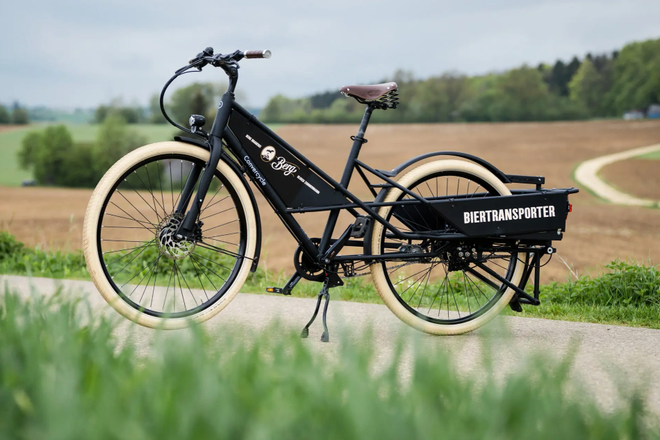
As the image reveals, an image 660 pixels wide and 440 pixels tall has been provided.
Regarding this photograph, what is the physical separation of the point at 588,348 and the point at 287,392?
2.18m

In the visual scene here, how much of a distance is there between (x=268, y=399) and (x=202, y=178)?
191 cm

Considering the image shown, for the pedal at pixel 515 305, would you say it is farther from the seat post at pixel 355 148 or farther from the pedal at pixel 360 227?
the seat post at pixel 355 148

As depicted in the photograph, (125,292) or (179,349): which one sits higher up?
(179,349)

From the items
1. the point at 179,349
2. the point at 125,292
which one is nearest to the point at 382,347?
the point at 125,292

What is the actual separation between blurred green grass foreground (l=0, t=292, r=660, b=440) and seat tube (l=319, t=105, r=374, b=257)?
5.06ft

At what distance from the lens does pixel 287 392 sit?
167 centimetres

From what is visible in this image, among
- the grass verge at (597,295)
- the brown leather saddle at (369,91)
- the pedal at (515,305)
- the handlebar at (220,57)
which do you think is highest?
the handlebar at (220,57)

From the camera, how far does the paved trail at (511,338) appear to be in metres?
2.79

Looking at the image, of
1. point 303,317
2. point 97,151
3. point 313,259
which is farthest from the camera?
point 97,151

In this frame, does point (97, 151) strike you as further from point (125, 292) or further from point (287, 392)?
point (287, 392)

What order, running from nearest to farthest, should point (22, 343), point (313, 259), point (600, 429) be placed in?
point (600, 429) → point (22, 343) → point (313, 259)

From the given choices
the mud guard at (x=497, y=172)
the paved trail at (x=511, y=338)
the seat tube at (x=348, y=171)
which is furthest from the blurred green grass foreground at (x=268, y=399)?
the mud guard at (x=497, y=172)

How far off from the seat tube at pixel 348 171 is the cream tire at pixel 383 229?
22cm

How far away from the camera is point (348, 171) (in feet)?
11.6
